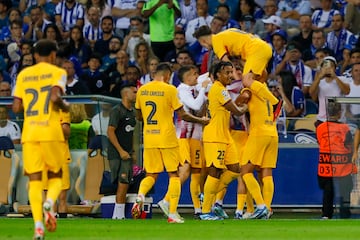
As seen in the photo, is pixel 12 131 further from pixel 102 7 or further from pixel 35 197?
pixel 35 197

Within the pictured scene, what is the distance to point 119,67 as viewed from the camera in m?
25.5

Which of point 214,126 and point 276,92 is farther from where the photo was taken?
point 276,92

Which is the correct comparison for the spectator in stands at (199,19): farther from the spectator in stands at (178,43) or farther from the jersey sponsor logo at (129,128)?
the jersey sponsor logo at (129,128)

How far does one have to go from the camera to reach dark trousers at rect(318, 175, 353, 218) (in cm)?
2025

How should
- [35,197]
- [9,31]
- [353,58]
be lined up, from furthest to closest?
[9,31] < [353,58] < [35,197]

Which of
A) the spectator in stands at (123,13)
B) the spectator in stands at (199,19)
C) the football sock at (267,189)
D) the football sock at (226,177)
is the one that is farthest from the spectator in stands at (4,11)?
the football sock at (267,189)

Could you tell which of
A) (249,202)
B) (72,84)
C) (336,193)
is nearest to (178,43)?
(72,84)

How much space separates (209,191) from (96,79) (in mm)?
7197

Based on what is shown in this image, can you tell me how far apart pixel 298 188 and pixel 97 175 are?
12.3 ft

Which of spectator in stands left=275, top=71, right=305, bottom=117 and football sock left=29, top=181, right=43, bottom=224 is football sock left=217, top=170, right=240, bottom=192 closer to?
spectator in stands left=275, top=71, right=305, bottom=117

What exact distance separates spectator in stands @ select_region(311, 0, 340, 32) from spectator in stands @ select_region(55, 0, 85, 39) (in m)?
5.55

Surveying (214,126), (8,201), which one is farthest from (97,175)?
(214,126)

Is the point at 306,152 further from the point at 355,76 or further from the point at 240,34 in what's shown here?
the point at 240,34

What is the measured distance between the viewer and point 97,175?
21.3 m
